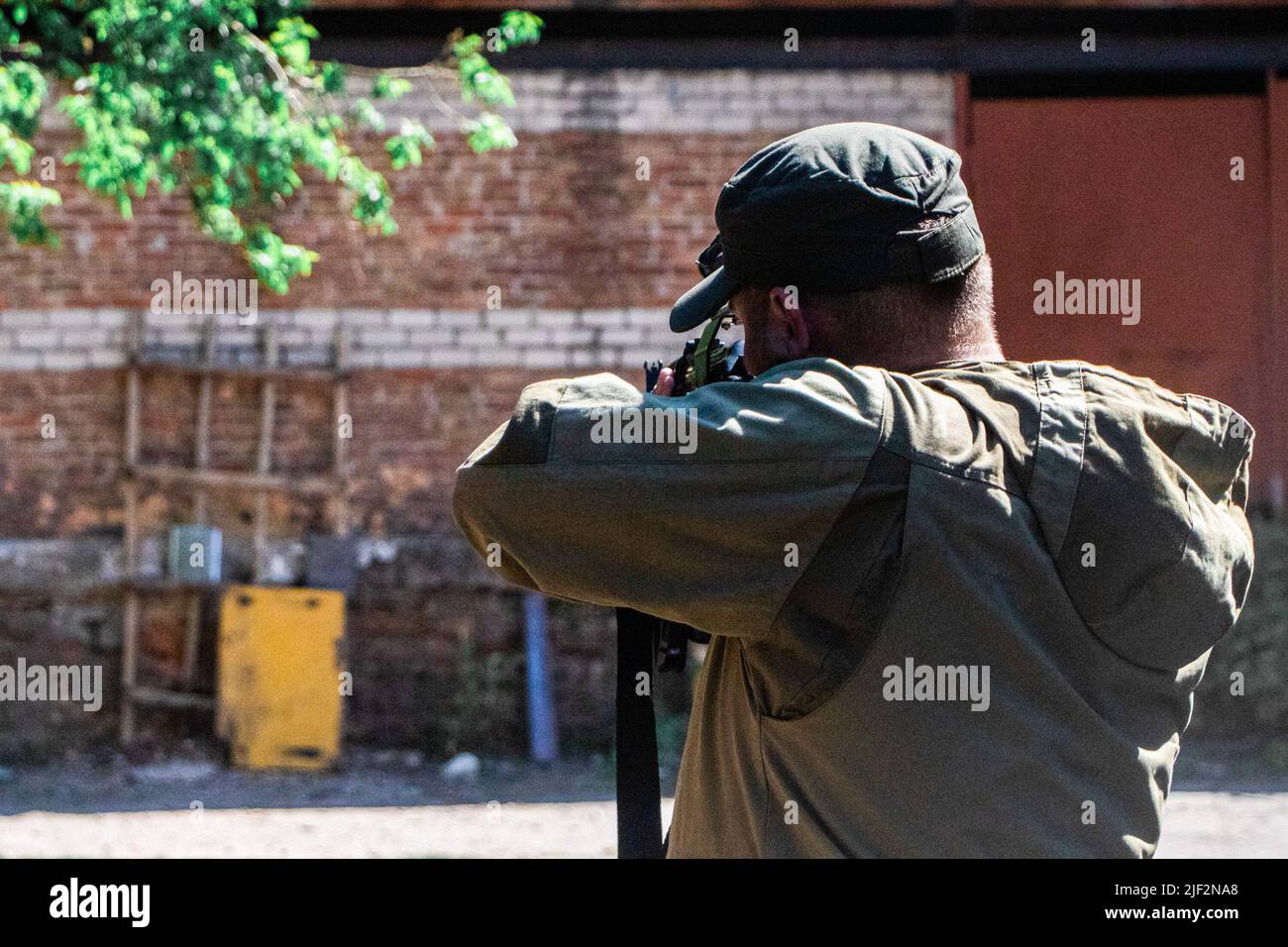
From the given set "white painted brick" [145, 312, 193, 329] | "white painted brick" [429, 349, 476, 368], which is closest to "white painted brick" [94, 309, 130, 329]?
"white painted brick" [145, 312, 193, 329]

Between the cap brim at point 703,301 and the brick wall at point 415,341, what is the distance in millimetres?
5373

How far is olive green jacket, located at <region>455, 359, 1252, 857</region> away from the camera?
3.76 ft

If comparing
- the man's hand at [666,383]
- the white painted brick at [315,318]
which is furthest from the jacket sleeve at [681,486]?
the white painted brick at [315,318]

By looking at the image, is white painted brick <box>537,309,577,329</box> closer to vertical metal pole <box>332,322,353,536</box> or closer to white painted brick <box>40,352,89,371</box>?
vertical metal pole <box>332,322,353,536</box>

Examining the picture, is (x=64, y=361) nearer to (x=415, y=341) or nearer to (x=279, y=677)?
(x=415, y=341)

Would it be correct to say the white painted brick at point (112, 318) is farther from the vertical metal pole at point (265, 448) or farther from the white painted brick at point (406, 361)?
the white painted brick at point (406, 361)

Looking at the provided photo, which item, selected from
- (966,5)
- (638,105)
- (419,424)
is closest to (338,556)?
(419,424)

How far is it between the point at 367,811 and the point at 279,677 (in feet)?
3.36

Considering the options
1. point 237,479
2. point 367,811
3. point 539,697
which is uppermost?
point 237,479

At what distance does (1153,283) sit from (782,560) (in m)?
6.47

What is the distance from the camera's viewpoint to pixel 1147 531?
1185 mm

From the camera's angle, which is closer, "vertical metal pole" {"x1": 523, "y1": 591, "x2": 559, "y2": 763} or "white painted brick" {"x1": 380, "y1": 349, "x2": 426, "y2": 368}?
"vertical metal pole" {"x1": 523, "y1": 591, "x2": 559, "y2": 763}

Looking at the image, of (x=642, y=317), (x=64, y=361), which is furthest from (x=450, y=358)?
(x=64, y=361)

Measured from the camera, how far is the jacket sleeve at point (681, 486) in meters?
1.14
